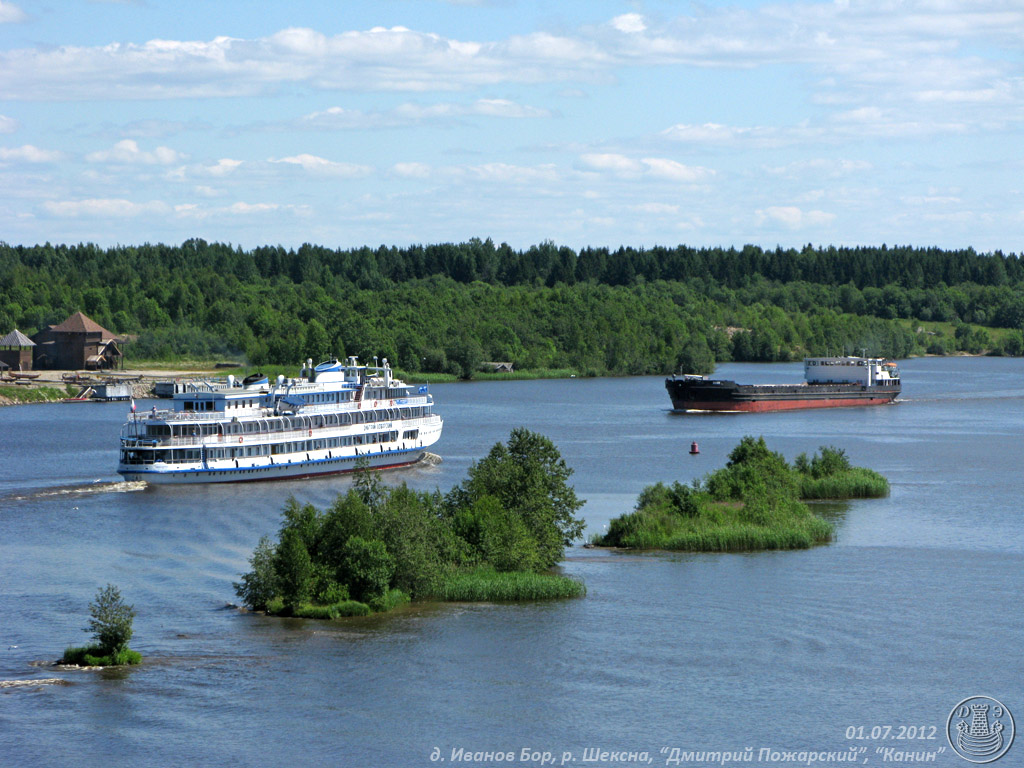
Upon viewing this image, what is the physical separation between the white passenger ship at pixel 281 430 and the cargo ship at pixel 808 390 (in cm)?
4752

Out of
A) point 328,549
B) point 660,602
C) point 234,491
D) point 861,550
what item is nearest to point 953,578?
point 861,550

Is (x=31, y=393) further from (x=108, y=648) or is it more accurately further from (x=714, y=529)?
(x=108, y=648)

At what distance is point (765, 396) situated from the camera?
13212 centimetres

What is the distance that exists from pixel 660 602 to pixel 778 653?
6.37m

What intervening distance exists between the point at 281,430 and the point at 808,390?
246 ft

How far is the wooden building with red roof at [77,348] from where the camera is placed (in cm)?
15650

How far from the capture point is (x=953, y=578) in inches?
1932

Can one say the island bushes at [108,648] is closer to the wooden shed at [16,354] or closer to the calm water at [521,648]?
the calm water at [521,648]

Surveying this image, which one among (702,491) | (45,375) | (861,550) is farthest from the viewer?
(45,375)

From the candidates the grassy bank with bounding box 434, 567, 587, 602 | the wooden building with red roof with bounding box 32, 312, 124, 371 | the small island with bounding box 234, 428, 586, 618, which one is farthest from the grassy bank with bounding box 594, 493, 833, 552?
the wooden building with red roof with bounding box 32, 312, 124, 371

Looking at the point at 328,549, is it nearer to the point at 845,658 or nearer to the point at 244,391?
the point at 845,658

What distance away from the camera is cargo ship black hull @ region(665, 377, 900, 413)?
12888cm

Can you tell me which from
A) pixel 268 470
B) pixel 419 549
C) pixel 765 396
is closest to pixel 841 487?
pixel 268 470

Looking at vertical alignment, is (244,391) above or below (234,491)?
above
